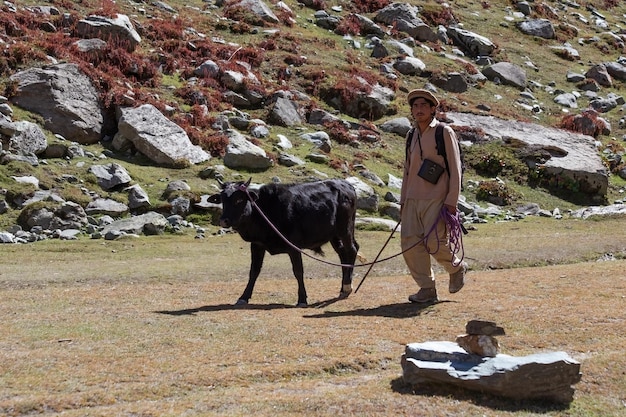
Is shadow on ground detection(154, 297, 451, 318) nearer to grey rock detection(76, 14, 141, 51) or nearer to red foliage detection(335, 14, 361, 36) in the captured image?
grey rock detection(76, 14, 141, 51)

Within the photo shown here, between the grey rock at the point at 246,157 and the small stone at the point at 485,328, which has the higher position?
the small stone at the point at 485,328

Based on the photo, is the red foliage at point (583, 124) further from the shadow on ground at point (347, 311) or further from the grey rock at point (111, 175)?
the shadow on ground at point (347, 311)

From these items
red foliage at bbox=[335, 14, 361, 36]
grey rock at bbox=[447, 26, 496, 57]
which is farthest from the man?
grey rock at bbox=[447, 26, 496, 57]

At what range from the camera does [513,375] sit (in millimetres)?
7625

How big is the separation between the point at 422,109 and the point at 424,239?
2042 millimetres

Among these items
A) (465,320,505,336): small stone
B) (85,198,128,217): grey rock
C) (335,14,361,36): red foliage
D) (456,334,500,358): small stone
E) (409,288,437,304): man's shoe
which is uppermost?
(335,14,361,36): red foliage

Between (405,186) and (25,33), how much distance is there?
82.2 ft

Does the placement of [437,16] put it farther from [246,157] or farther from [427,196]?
[427,196]

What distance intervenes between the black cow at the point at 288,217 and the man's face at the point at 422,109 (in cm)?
307

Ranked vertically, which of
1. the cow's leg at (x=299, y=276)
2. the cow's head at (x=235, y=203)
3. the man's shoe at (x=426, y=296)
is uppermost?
the cow's head at (x=235, y=203)

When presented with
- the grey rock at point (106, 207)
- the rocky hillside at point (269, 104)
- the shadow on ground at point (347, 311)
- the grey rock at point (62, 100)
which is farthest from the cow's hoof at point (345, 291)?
the grey rock at point (62, 100)

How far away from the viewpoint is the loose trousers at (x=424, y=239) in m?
12.2

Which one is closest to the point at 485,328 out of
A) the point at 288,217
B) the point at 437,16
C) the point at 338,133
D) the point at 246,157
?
the point at 288,217

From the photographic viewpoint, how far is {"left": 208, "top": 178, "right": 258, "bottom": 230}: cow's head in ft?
44.2
